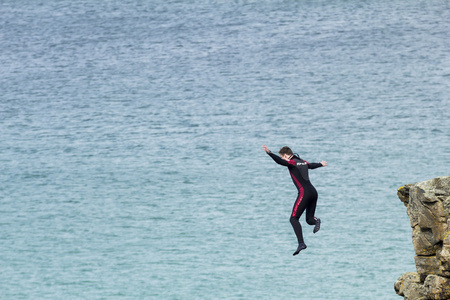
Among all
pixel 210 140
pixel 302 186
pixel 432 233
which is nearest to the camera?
pixel 302 186

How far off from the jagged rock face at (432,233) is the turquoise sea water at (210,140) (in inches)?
1546

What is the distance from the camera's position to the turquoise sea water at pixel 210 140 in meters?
63.7

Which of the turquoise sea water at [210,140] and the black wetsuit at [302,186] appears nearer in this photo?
the black wetsuit at [302,186]

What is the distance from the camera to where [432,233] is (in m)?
20.1

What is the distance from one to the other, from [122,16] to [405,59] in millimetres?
30663

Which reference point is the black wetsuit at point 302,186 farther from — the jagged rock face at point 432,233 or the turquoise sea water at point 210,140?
the turquoise sea water at point 210,140

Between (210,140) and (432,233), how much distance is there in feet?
171

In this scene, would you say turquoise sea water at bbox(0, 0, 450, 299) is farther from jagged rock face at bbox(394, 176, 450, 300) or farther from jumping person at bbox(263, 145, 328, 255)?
jumping person at bbox(263, 145, 328, 255)

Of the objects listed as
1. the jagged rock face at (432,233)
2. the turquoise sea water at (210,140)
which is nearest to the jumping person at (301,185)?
the jagged rock face at (432,233)

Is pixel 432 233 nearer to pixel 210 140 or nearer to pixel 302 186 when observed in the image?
pixel 302 186

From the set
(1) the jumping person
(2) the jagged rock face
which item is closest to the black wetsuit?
(1) the jumping person

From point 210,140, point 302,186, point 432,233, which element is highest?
point 302,186

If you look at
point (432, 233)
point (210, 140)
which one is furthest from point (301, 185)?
point (210, 140)

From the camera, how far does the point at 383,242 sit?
6253 centimetres
